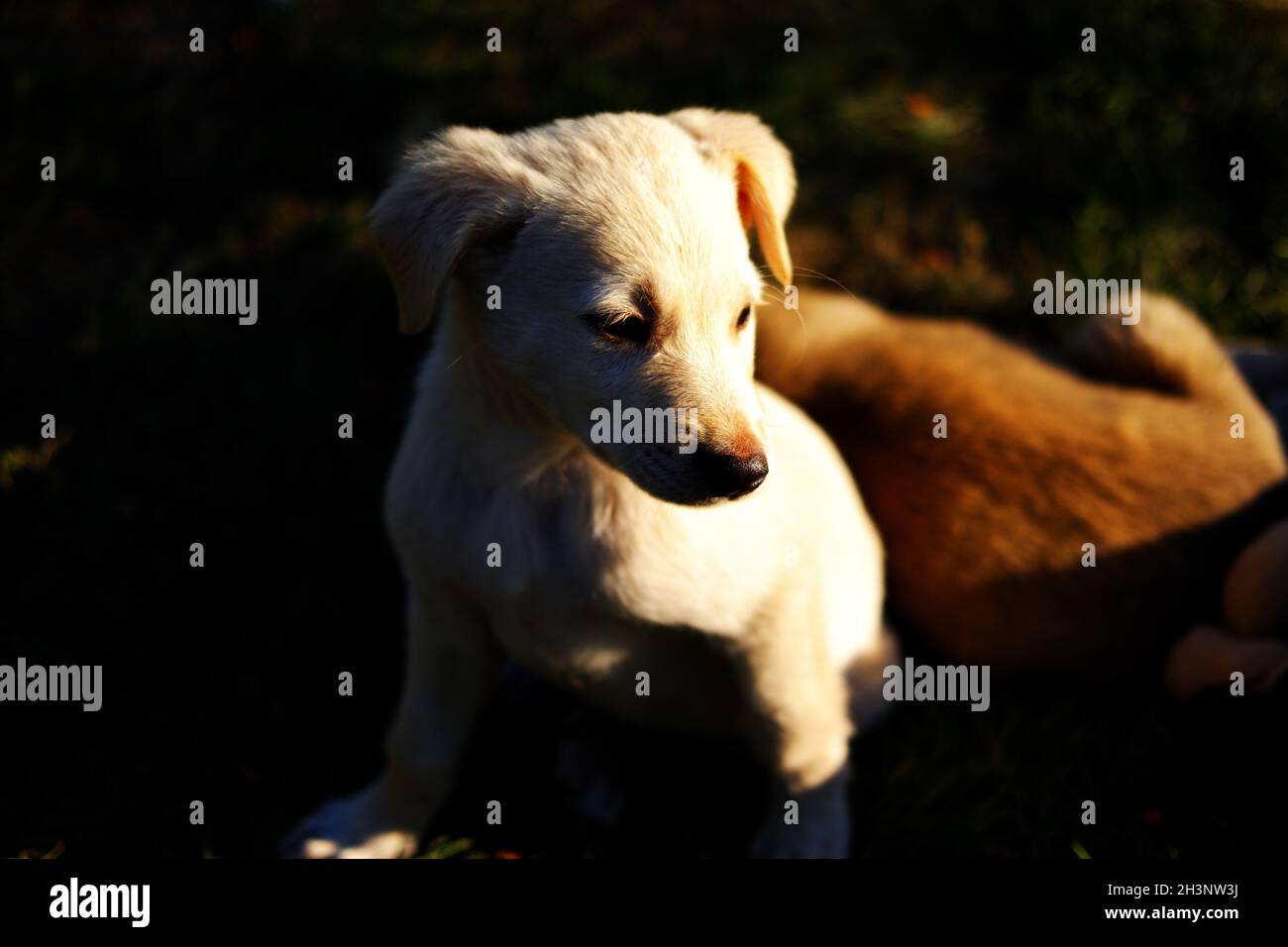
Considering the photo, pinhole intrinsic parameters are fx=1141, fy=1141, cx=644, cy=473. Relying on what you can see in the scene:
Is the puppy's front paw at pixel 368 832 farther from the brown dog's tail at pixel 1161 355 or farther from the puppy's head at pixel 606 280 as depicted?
the brown dog's tail at pixel 1161 355

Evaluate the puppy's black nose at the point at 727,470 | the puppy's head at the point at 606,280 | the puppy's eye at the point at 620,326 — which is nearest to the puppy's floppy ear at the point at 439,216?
the puppy's head at the point at 606,280

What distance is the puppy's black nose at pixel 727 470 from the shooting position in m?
2.51

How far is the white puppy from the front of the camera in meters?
2.56

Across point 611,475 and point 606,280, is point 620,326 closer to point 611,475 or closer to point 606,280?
point 606,280

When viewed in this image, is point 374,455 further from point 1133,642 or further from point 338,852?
point 1133,642

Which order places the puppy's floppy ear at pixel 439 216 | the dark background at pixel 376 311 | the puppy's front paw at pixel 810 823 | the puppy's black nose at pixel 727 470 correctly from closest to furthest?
the puppy's black nose at pixel 727 470 → the puppy's floppy ear at pixel 439 216 → the puppy's front paw at pixel 810 823 → the dark background at pixel 376 311

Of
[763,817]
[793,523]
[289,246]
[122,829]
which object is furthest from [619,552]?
[289,246]

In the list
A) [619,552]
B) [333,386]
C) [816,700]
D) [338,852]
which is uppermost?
[333,386]

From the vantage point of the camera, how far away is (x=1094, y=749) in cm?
390

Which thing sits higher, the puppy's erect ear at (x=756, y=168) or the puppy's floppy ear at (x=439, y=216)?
the puppy's erect ear at (x=756, y=168)

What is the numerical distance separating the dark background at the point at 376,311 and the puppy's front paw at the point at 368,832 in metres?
0.12

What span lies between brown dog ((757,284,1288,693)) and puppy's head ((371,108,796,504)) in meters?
1.46

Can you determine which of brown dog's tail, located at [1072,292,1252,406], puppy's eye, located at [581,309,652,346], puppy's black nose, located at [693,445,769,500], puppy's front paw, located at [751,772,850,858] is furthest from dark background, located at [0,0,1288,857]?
puppy's eye, located at [581,309,652,346]

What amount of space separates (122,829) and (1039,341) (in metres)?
4.30
